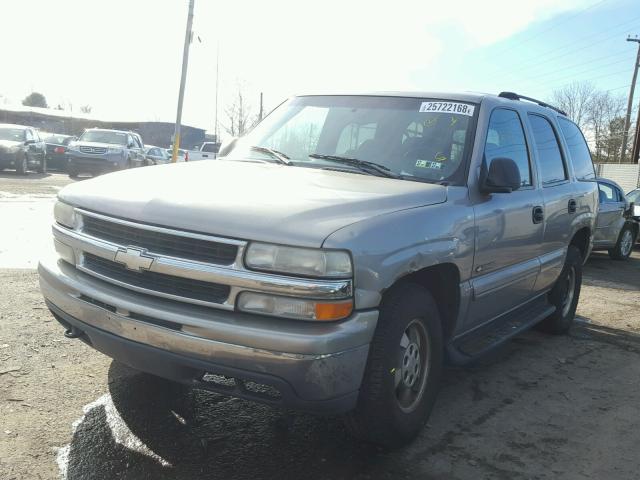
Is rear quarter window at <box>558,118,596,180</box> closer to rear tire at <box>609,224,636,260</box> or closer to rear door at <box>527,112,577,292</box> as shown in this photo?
rear door at <box>527,112,577,292</box>

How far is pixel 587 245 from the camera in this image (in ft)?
20.2

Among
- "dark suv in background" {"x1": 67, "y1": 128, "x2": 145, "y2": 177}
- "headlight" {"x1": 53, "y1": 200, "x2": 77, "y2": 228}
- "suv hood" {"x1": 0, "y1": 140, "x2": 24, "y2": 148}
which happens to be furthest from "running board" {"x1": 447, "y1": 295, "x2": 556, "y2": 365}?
"suv hood" {"x1": 0, "y1": 140, "x2": 24, "y2": 148}

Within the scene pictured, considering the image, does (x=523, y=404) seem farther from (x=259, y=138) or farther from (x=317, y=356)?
(x=259, y=138)

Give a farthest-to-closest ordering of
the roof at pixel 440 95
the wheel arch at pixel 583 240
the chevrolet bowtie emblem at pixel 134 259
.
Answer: the wheel arch at pixel 583 240, the roof at pixel 440 95, the chevrolet bowtie emblem at pixel 134 259

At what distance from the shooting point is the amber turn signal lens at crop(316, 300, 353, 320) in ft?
8.38

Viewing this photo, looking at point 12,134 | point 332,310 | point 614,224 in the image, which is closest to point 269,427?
point 332,310

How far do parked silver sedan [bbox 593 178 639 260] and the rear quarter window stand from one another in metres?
6.02

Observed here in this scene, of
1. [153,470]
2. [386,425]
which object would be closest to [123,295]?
[153,470]

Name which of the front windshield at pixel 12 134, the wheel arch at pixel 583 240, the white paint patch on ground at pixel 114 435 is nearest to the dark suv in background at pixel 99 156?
the front windshield at pixel 12 134

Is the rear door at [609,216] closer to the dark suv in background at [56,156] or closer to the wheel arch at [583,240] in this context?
the wheel arch at [583,240]

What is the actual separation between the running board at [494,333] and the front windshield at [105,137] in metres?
18.3

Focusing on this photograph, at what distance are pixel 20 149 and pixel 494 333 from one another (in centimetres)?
1926

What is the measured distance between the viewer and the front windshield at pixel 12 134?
65.0ft

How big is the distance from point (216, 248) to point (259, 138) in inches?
74.4
